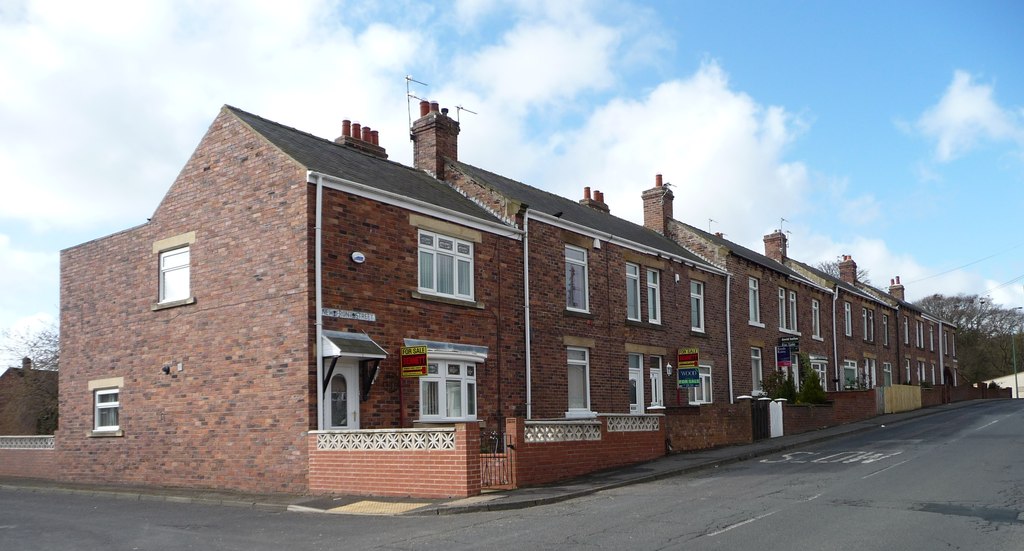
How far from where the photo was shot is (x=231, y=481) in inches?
663

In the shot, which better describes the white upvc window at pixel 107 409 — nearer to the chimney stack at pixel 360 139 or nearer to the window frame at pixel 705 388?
the chimney stack at pixel 360 139

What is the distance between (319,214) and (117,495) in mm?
7183

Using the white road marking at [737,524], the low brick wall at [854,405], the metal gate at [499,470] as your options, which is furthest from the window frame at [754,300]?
the white road marking at [737,524]

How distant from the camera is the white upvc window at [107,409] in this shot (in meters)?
20.2

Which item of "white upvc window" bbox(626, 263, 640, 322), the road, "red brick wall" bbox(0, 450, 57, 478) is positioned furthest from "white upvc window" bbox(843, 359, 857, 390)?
"red brick wall" bbox(0, 450, 57, 478)

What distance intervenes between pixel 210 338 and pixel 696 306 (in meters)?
16.3

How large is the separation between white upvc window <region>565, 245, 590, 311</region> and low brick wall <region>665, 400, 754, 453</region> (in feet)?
12.0

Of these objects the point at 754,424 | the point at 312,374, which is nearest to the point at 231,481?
the point at 312,374

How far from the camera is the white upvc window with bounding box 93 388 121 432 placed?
66.1 ft

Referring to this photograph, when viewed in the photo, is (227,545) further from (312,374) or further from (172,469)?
(172,469)

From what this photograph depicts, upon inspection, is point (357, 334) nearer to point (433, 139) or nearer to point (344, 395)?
point (344, 395)

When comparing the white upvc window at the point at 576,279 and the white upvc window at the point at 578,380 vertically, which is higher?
the white upvc window at the point at 576,279

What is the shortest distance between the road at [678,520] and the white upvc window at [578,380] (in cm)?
536

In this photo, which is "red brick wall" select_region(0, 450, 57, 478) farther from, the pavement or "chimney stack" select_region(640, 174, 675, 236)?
"chimney stack" select_region(640, 174, 675, 236)
